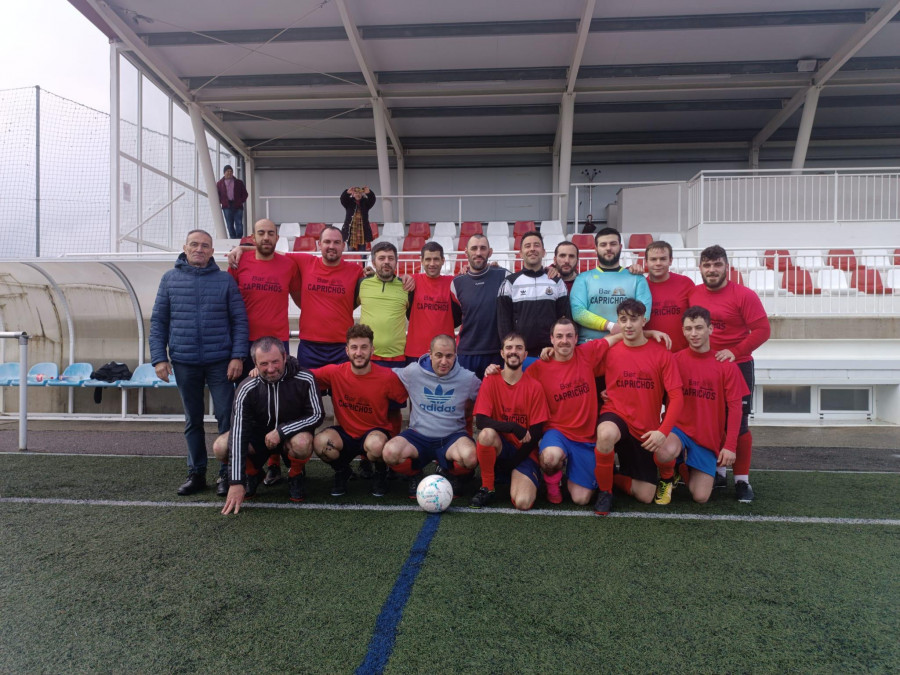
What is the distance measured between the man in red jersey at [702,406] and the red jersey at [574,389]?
551 mm

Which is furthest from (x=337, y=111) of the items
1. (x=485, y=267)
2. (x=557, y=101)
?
(x=485, y=267)

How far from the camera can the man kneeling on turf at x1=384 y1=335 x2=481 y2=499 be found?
12.5ft

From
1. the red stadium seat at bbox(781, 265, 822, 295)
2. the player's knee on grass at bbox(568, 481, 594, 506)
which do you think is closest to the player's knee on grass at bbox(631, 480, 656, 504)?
the player's knee on grass at bbox(568, 481, 594, 506)

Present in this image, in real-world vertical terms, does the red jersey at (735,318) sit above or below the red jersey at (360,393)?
above

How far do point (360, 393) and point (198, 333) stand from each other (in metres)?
1.25

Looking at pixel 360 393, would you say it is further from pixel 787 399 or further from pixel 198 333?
pixel 787 399

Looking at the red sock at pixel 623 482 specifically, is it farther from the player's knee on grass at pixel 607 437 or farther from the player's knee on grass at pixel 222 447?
the player's knee on grass at pixel 222 447

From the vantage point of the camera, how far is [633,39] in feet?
39.1

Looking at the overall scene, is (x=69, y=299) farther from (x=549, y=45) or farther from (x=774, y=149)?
(x=774, y=149)

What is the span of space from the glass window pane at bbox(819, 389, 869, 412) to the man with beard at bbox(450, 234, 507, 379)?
560cm

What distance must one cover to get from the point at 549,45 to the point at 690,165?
7698 millimetres

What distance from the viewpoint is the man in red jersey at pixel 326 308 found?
441cm

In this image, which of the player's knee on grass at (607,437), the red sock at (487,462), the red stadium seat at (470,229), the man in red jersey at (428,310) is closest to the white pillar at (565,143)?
the red stadium seat at (470,229)

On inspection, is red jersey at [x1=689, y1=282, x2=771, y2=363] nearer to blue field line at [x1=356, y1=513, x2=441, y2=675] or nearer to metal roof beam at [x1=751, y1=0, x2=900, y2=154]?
blue field line at [x1=356, y1=513, x2=441, y2=675]
